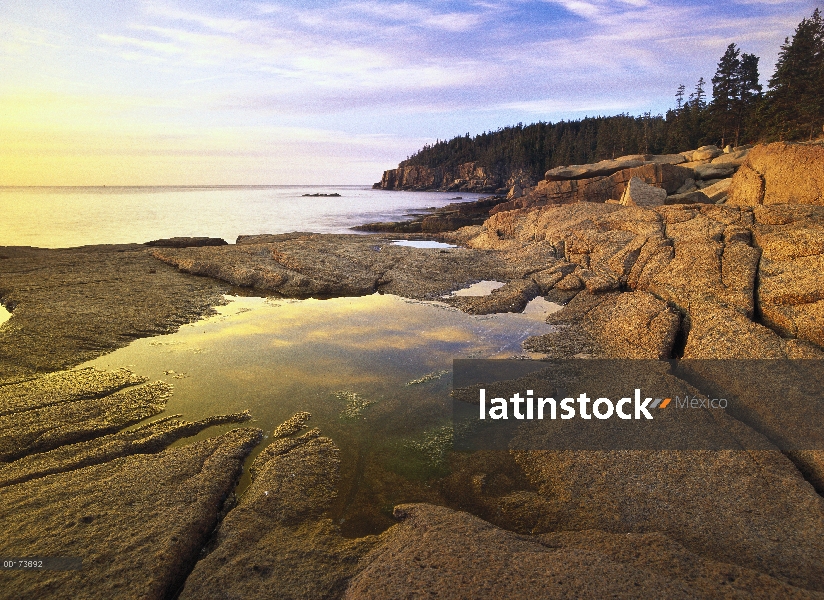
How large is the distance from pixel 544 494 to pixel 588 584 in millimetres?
1924

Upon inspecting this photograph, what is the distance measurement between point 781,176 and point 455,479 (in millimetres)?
20626

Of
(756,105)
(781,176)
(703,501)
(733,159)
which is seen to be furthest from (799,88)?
(703,501)

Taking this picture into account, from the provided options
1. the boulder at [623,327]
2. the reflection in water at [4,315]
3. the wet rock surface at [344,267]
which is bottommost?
the boulder at [623,327]

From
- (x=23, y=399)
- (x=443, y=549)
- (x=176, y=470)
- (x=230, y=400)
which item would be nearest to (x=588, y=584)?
(x=443, y=549)

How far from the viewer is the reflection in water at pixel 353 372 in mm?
6789

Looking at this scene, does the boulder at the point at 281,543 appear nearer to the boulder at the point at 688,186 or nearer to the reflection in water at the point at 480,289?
the reflection in water at the point at 480,289

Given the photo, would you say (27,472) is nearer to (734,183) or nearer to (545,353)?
(545,353)

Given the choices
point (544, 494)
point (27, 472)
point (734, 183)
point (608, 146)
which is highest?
point (608, 146)

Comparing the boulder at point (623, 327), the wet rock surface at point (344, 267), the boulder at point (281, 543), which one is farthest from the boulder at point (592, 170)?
the boulder at point (281, 543)

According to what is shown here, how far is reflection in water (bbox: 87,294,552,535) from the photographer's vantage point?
6789 millimetres

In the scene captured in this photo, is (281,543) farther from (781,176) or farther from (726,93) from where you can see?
(726,93)

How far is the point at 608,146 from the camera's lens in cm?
8994

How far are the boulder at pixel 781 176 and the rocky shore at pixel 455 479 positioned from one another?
4.06 metres

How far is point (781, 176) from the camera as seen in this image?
1878 cm
